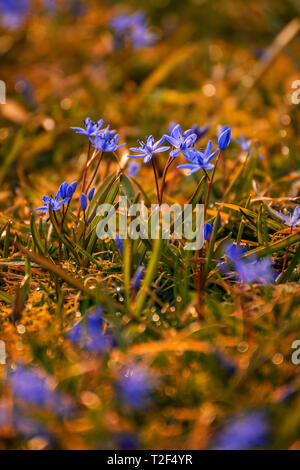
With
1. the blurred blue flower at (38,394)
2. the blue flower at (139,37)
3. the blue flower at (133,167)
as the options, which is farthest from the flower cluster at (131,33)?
the blurred blue flower at (38,394)

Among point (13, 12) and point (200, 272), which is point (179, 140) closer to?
point (200, 272)

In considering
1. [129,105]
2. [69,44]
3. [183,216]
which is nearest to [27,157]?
[129,105]

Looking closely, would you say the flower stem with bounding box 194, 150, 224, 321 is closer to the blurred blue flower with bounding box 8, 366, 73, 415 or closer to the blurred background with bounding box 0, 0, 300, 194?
the blurred blue flower with bounding box 8, 366, 73, 415

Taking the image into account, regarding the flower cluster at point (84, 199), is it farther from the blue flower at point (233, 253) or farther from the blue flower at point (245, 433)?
the blue flower at point (245, 433)

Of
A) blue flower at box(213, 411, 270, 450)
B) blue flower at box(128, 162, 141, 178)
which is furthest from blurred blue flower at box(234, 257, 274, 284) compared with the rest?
blue flower at box(128, 162, 141, 178)

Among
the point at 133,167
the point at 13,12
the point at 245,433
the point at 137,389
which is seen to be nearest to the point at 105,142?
the point at 133,167

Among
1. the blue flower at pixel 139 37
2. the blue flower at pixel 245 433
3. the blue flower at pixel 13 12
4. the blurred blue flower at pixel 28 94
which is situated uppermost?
the blue flower at pixel 13 12
